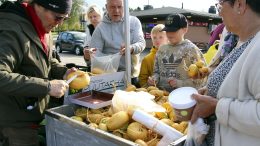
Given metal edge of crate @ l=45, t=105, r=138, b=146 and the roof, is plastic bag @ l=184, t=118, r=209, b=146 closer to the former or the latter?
metal edge of crate @ l=45, t=105, r=138, b=146

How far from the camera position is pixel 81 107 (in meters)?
2.18

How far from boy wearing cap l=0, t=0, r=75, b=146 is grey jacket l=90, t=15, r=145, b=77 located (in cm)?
101

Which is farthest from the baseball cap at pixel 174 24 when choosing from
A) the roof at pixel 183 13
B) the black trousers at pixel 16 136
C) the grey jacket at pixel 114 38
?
the roof at pixel 183 13

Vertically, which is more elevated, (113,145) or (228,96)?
(228,96)

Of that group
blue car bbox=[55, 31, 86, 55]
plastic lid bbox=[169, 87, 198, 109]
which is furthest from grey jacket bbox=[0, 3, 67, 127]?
blue car bbox=[55, 31, 86, 55]

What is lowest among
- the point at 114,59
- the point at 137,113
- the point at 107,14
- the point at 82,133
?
the point at 82,133

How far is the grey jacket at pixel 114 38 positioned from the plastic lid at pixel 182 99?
152cm

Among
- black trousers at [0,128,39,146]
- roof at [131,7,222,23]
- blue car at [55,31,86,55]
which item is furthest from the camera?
roof at [131,7,222,23]

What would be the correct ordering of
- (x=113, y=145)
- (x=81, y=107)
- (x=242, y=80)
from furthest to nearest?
(x=81, y=107) → (x=113, y=145) → (x=242, y=80)

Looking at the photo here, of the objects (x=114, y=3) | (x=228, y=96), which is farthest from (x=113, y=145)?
(x=114, y=3)

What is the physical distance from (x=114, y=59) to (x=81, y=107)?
2.12 feet

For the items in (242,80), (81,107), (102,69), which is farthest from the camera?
(102,69)

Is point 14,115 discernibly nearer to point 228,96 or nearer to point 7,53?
point 7,53

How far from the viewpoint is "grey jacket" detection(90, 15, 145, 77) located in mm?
3010
